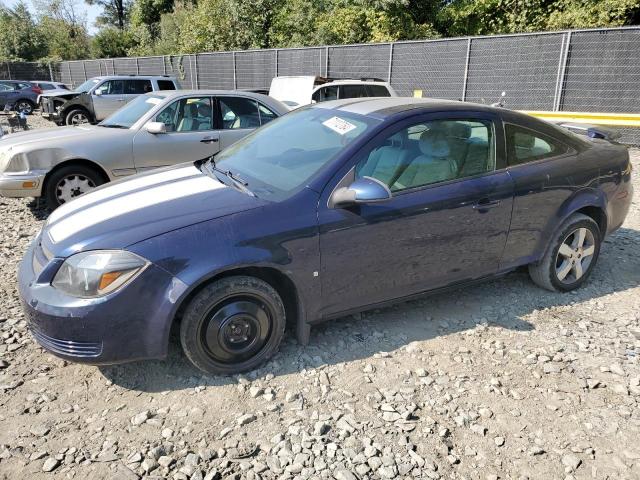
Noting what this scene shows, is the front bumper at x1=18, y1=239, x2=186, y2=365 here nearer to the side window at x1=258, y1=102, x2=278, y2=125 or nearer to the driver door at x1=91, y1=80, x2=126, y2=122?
the side window at x1=258, y1=102, x2=278, y2=125

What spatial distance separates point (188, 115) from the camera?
21.7ft

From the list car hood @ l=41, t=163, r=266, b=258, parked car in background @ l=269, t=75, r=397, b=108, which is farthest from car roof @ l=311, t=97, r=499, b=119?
parked car in background @ l=269, t=75, r=397, b=108

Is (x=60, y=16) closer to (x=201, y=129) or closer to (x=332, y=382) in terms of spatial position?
(x=201, y=129)

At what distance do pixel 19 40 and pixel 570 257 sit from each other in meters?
45.0

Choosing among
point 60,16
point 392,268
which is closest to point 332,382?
point 392,268

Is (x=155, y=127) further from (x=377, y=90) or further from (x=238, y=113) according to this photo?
(x=377, y=90)

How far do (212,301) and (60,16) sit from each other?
5854 centimetres

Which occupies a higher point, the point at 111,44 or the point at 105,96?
the point at 111,44

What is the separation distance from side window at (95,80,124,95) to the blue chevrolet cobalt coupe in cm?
1235

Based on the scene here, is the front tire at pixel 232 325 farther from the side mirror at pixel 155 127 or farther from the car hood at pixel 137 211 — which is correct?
the side mirror at pixel 155 127

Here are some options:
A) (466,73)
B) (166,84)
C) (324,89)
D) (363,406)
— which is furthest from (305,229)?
(166,84)

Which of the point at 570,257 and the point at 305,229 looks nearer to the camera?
the point at 305,229

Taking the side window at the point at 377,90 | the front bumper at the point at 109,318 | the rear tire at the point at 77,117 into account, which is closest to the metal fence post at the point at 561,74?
the side window at the point at 377,90

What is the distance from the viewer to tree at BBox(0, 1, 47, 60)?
37.8 m
